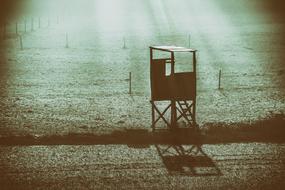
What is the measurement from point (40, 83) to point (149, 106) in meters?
7.63

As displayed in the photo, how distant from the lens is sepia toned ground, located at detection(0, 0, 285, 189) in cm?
1098

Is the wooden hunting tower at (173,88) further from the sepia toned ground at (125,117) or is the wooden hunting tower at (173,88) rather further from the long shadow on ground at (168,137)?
the sepia toned ground at (125,117)

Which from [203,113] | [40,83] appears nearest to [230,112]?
[203,113]

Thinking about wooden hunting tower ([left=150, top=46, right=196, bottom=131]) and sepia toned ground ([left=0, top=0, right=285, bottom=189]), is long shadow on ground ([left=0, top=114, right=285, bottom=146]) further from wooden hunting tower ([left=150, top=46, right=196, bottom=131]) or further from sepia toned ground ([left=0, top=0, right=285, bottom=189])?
wooden hunting tower ([left=150, top=46, right=196, bottom=131])

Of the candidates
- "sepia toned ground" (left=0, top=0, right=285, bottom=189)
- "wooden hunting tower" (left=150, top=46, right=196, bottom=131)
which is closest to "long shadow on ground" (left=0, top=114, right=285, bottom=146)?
"sepia toned ground" (left=0, top=0, right=285, bottom=189)

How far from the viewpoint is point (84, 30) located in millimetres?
46844

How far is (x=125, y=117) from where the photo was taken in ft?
54.2

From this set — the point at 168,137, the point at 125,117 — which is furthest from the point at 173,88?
the point at 125,117

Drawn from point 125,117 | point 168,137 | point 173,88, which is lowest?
point 168,137

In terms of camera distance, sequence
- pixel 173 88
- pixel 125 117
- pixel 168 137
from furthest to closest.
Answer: pixel 125 117
pixel 173 88
pixel 168 137

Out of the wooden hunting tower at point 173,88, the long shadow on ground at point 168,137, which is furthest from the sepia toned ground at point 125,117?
the wooden hunting tower at point 173,88

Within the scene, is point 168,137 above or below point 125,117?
below

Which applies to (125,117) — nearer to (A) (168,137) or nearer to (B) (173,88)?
(B) (173,88)

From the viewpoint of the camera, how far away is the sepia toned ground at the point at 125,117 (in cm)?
1098
